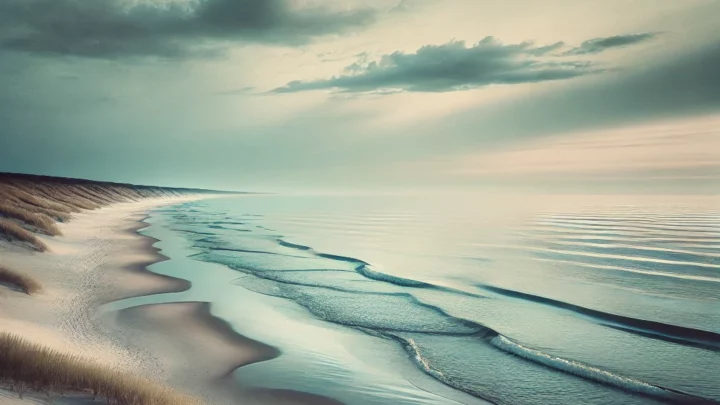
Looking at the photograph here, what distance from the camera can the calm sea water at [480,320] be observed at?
928 cm

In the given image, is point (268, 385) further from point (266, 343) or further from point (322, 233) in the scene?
point (322, 233)

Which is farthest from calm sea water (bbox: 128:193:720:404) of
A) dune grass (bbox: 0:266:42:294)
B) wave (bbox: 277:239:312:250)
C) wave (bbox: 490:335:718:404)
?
dune grass (bbox: 0:266:42:294)

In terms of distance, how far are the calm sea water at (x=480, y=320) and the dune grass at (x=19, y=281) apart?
16.3ft

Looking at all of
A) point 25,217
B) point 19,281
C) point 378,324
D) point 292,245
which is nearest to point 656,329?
point 378,324

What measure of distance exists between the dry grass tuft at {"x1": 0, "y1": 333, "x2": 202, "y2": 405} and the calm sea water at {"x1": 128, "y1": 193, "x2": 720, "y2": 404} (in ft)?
10.1

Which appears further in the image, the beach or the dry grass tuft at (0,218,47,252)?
the dry grass tuft at (0,218,47,252)

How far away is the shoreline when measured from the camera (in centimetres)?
916

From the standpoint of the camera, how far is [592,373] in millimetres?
9789

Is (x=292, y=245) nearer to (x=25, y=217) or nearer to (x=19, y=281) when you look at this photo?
(x=25, y=217)

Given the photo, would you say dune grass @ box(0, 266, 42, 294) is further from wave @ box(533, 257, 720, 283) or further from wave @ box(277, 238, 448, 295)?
wave @ box(533, 257, 720, 283)

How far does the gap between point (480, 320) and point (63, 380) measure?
1056cm

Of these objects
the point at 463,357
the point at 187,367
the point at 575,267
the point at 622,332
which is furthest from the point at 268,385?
the point at 575,267

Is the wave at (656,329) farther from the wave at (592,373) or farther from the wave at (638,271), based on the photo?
the wave at (638,271)

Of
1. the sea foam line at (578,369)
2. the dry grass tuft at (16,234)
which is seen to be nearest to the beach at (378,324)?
the sea foam line at (578,369)
